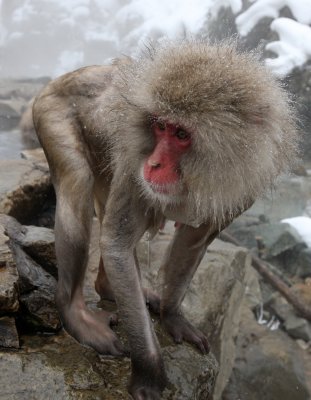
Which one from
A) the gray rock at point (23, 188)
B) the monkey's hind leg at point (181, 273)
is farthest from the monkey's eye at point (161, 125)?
the gray rock at point (23, 188)

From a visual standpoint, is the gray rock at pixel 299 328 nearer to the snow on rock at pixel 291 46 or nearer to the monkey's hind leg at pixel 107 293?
the monkey's hind leg at pixel 107 293

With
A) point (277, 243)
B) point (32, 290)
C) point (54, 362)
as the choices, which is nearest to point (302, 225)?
point (277, 243)

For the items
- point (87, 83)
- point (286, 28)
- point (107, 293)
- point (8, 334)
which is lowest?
point (107, 293)

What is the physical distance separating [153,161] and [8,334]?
1.09m

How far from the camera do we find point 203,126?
2.22 meters

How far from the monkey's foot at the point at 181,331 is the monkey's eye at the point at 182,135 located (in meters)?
1.34

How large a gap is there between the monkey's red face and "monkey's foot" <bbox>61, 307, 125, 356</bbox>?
955 mm

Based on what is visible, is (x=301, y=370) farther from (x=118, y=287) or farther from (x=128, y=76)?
(x=128, y=76)

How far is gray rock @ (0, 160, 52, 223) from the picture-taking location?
4.24 metres

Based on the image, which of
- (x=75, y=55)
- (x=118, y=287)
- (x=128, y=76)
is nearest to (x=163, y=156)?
(x=128, y=76)

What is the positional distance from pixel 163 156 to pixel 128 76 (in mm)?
479

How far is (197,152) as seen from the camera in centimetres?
229

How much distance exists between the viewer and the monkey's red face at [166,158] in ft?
7.55

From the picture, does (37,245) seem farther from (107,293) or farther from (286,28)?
(286,28)
